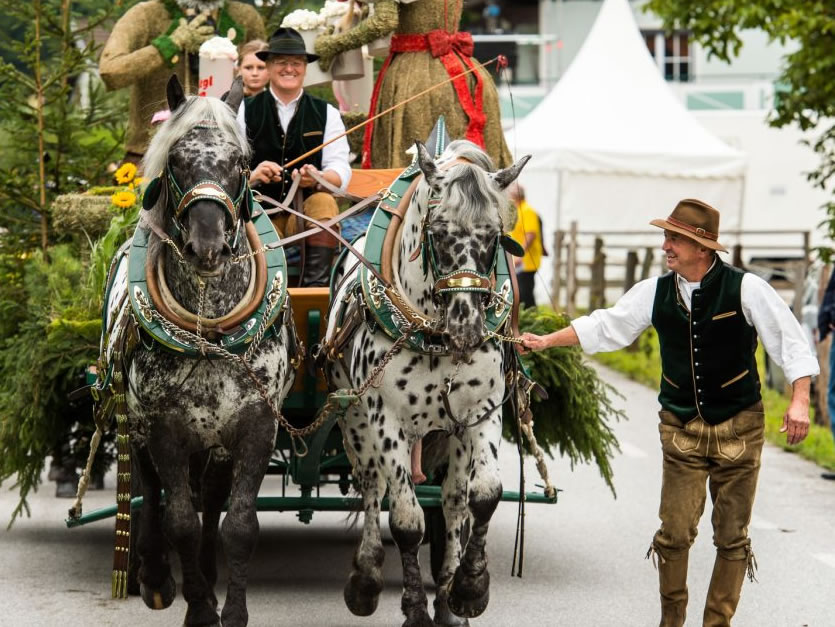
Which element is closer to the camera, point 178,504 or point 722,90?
point 178,504

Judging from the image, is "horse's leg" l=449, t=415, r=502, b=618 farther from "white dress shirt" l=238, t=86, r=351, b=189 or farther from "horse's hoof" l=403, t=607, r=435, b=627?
"white dress shirt" l=238, t=86, r=351, b=189

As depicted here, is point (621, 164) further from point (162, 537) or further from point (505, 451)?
point (162, 537)

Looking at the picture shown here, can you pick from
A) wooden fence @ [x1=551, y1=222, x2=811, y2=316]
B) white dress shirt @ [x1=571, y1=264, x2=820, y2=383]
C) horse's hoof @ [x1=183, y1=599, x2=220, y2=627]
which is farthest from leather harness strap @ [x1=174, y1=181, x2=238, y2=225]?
wooden fence @ [x1=551, y1=222, x2=811, y2=316]

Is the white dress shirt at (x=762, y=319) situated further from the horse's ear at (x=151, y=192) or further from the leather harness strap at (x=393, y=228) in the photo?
the horse's ear at (x=151, y=192)

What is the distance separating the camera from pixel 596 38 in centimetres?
2902

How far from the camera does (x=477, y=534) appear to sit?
670cm

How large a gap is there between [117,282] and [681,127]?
70.7 ft

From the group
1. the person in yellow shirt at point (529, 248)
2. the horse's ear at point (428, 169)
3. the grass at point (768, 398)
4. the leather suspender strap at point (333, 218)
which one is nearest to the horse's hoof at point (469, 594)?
the horse's ear at point (428, 169)

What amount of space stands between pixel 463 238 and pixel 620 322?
42.3 inches

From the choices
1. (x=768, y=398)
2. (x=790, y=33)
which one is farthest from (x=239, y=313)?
(x=768, y=398)

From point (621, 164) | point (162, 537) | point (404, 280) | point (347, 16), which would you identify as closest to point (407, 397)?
point (404, 280)

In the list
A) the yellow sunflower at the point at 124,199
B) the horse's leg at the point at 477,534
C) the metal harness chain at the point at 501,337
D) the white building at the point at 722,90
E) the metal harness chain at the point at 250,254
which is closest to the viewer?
the metal harness chain at the point at 250,254

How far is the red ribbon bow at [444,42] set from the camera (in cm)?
919

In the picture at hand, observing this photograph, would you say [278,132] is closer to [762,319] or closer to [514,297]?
[514,297]
